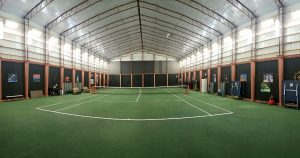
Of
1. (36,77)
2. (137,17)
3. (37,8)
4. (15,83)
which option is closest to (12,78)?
(15,83)

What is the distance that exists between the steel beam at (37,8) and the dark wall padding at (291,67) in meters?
24.6

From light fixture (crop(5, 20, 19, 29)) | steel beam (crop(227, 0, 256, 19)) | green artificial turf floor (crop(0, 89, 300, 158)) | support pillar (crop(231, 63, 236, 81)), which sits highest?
steel beam (crop(227, 0, 256, 19))

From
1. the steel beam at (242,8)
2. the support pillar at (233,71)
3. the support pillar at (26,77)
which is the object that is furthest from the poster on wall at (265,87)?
the support pillar at (26,77)

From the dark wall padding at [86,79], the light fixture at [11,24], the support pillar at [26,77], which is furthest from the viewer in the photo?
the dark wall padding at [86,79]

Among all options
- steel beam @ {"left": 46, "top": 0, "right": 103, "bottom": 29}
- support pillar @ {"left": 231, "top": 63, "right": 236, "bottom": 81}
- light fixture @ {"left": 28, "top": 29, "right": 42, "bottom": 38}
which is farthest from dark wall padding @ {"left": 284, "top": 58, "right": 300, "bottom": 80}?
light fixture @ {"left": 28, "top": 29, "right": 42, "bottom": 38}

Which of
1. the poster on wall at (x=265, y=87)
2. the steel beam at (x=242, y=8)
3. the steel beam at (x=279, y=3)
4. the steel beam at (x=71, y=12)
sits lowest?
the poster on wall at (x=265, y=87)

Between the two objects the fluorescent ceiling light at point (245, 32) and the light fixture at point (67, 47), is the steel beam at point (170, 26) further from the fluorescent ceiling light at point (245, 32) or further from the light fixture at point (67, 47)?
the light fixture at point (67, 47)

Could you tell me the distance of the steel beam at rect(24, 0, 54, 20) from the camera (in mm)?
17655

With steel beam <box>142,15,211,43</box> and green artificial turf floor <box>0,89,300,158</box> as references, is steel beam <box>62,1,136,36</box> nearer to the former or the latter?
steel beam <box>142,15,211,43</box>

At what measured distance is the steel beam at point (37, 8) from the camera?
1765 cm

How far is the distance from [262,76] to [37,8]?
2672cm

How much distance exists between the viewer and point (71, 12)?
20375mm

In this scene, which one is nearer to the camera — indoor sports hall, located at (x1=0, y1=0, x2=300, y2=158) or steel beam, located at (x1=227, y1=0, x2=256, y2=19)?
indoor sports hall, located at (x1=0, y1=0, x2=300, y2=158)

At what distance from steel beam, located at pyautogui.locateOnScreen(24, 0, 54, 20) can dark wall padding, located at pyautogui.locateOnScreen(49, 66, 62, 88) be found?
793cm
